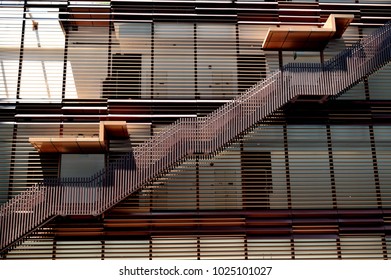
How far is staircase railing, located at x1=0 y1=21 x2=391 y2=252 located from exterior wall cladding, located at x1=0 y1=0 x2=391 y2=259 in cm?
98

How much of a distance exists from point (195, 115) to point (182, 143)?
294cm

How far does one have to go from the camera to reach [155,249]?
66.9 ft

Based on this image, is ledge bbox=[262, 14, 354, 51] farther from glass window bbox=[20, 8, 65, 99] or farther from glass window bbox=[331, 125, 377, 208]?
glass window bbox=[20, 8, 65, 99]

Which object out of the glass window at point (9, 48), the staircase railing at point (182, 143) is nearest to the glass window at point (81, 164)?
the staircase railing at point (182, 143)

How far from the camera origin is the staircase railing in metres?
18.7

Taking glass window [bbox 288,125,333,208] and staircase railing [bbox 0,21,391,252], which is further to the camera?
glass window [bbox 288,125,333,208]

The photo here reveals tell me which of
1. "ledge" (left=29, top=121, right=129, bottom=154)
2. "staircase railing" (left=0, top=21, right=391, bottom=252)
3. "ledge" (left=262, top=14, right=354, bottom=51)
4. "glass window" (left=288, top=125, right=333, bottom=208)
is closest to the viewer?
"staircase railing" (left=0, top=21, right=391, bottom=252)

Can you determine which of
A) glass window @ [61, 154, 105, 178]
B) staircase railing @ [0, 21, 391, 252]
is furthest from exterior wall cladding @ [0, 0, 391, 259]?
staircase railing @ [0, 21, 391, 252]

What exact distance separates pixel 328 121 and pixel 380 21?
20.7 feet

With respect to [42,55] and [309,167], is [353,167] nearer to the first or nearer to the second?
[309,167]
